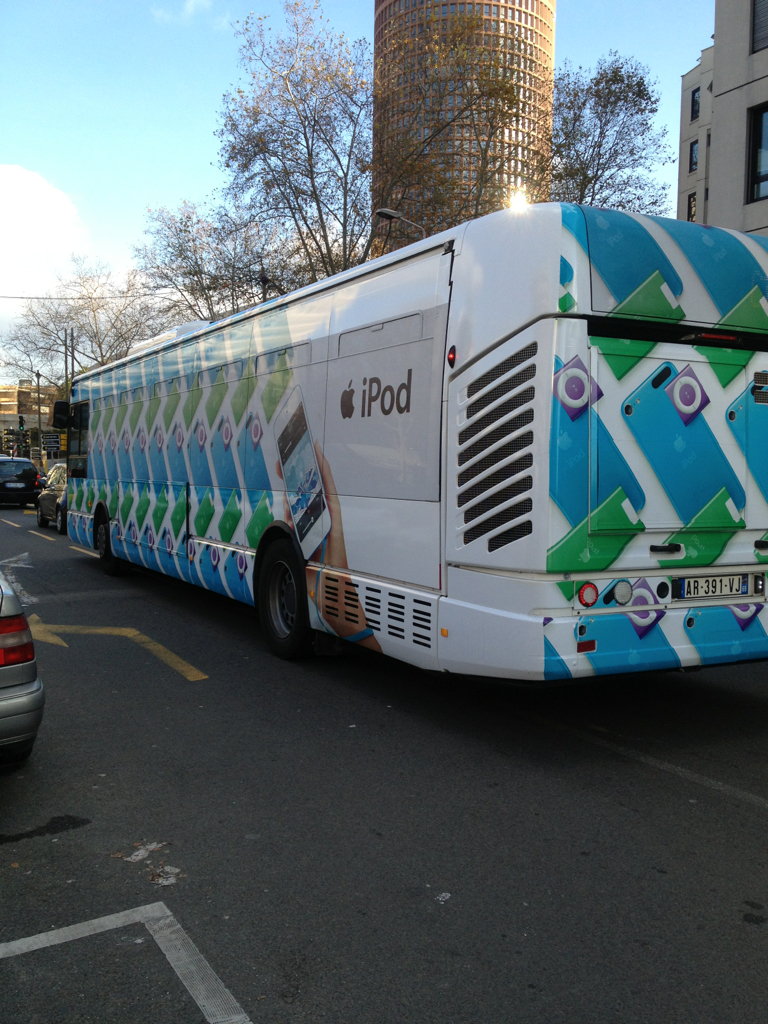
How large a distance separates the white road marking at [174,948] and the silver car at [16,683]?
4.31 feet

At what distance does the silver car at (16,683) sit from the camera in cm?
412

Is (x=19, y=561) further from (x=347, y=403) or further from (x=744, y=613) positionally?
(x=744, y=613)

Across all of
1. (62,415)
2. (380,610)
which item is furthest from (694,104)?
(380,610)

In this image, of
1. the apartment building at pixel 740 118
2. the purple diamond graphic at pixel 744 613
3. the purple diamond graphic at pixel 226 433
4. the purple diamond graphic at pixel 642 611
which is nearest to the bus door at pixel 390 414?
the purple diamond graphic at pixel 642 611

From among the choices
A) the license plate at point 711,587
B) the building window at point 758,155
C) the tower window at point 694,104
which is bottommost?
the license plate at point 711,587

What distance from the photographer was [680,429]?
4965 mm

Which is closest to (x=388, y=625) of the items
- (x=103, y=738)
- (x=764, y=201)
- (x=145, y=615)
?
(x=103, y=738)

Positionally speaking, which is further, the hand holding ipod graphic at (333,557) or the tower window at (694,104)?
the tower window at (694,104)

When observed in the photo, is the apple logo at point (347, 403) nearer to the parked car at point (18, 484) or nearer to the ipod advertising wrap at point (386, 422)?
the ipod advertising wrap at point (386, 422)

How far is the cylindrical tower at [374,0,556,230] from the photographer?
97.6 ft

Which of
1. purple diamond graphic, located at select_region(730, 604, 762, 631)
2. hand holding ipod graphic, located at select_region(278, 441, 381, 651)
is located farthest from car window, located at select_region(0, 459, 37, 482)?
→ purple diamond graphic, located at select_region(730, 604, 762, 631)

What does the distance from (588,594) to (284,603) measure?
11.3 ft

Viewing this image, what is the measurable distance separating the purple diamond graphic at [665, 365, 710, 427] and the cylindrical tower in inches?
1038

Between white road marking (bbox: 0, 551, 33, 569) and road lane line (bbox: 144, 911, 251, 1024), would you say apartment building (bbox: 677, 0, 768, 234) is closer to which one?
white road marking (bbox: 0, 551, 33, 569)
